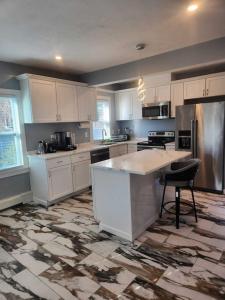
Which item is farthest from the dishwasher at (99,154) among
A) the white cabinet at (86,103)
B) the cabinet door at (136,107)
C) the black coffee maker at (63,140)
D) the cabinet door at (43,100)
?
the cabinet door at (136,107)

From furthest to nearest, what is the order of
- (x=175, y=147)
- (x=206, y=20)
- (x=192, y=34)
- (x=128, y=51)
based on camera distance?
(x=175, y=147) < (x=128, y=51) < (x=192, y=34) < (x=206, y=20)

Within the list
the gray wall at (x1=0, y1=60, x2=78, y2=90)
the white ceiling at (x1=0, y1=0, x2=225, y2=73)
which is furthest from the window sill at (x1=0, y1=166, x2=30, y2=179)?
the white ceiling at (x1=0, y1=0, x2=225, y2=73)

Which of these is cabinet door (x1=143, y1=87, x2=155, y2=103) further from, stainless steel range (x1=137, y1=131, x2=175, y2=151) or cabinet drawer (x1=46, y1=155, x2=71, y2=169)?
cabinet drawer (x1=46, y1=155, x2=71, y2=169)

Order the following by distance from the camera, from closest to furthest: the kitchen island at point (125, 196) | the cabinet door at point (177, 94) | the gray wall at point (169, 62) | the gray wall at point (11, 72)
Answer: the kitchen island at point (125, 196) < the gray wall at point (169, 62) < the gray wall at point (11, 72) < the cabinet door at point (177, 94)

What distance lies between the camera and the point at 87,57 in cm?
356

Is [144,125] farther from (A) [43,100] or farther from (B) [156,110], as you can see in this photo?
(A) [43,100]

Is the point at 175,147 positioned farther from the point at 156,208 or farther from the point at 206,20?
the point at 206,20

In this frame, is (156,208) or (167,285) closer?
(167,285)

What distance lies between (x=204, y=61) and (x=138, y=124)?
2779mm

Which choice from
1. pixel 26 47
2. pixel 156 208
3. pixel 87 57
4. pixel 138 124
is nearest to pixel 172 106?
pixel 138 124

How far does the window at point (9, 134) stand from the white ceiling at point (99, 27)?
30.0 inches

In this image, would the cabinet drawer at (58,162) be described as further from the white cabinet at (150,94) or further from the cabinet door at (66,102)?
the white cabinet at (150,94)

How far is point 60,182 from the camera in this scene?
379cm

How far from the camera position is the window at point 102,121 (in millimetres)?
5461
